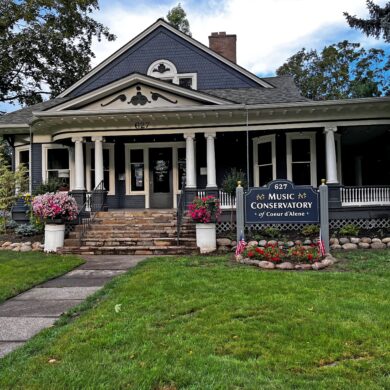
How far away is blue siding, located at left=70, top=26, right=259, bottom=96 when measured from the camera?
14.5 metres

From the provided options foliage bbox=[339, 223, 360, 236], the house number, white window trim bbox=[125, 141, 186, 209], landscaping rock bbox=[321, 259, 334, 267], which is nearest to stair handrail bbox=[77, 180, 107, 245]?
white window trim bbox=[125, 141, 186, 209]

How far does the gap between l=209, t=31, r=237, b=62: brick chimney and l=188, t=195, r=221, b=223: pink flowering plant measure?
10188mm

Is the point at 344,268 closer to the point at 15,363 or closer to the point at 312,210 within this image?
the point at 312,210

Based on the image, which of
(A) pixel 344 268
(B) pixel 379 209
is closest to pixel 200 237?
(A) pixel 344 268

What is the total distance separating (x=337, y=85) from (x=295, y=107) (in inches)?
1032

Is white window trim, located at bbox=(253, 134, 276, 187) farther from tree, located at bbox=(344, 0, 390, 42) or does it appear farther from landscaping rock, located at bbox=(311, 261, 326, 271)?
landscaping rock, located at bbox=(311, 261, 326, 271)

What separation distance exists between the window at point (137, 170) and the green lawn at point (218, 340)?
318 inches

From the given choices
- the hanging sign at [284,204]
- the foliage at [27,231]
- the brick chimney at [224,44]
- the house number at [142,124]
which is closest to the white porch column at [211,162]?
the house number at [142,124]

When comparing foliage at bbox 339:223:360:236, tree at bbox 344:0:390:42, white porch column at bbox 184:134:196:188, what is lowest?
foliage at bbox 339:223:360:236

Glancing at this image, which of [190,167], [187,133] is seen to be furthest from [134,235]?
[187,133]

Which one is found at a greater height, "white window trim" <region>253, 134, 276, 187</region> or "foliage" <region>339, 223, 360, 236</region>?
"white window trim" <region>253, 134, 276, 187</region>

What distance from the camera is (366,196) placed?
1066 centimetres

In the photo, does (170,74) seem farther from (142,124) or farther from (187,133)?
(187,133)

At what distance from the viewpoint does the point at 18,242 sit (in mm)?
10617
